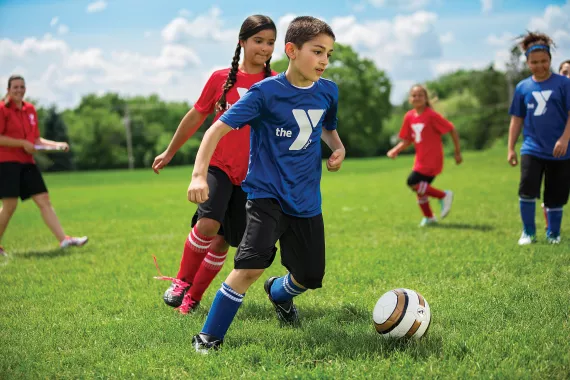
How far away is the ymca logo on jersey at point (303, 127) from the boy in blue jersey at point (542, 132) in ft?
14.1

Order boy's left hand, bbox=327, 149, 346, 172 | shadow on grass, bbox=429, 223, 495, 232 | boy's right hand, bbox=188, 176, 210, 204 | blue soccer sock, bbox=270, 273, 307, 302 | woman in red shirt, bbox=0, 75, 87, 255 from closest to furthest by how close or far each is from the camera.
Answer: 1. boy's right hand, bbox=188, 176, 210, 204
2. boy's left hand, bbox=327, 149, 346, 172
3. blue soccer sock, bbox=270, 273, 307, 302
4. woman in red shirt, bbox=0, 75, 87, 255
5. shadow on grass, bbox=429, 223, 495, 232

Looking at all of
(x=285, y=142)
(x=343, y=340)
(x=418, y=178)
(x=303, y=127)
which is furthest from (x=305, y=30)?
(x=418, y=178)

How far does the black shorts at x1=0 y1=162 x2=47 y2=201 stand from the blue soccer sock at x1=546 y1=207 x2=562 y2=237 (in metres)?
7.24

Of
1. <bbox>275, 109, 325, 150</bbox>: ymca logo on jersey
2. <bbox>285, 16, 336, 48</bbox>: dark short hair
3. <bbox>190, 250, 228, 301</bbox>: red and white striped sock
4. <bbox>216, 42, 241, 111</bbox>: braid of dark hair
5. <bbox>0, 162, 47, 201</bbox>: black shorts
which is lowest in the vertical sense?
<bbox>190, 250, 228, 301</bbox>: red and white striped sock

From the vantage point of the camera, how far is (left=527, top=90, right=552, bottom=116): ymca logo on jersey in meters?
7.40

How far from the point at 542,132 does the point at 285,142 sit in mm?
4693

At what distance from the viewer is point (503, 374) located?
337cm

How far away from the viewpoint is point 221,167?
5012 millimetres

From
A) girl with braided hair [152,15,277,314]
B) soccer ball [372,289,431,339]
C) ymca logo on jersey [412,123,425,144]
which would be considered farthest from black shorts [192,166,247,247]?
ymca logo on jersey [412,123,425,144]

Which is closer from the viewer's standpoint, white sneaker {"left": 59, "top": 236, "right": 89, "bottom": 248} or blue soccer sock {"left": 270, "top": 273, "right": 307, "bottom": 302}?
blue soccer sock {"left": 270, "top": 273, "right": 307, "bottom": 302}

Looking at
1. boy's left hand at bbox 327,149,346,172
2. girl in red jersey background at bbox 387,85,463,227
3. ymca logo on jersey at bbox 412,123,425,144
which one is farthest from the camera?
ymca logo on jersey at bbox 412,123,425,144

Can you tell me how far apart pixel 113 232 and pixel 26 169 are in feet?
9.18

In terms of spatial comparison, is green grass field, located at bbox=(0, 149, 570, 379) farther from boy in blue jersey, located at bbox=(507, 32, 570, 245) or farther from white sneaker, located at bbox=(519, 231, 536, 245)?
boy in blue jersey, located at bbox=(507, 32, 570, 245)

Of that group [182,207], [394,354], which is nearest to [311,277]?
[394,354]
